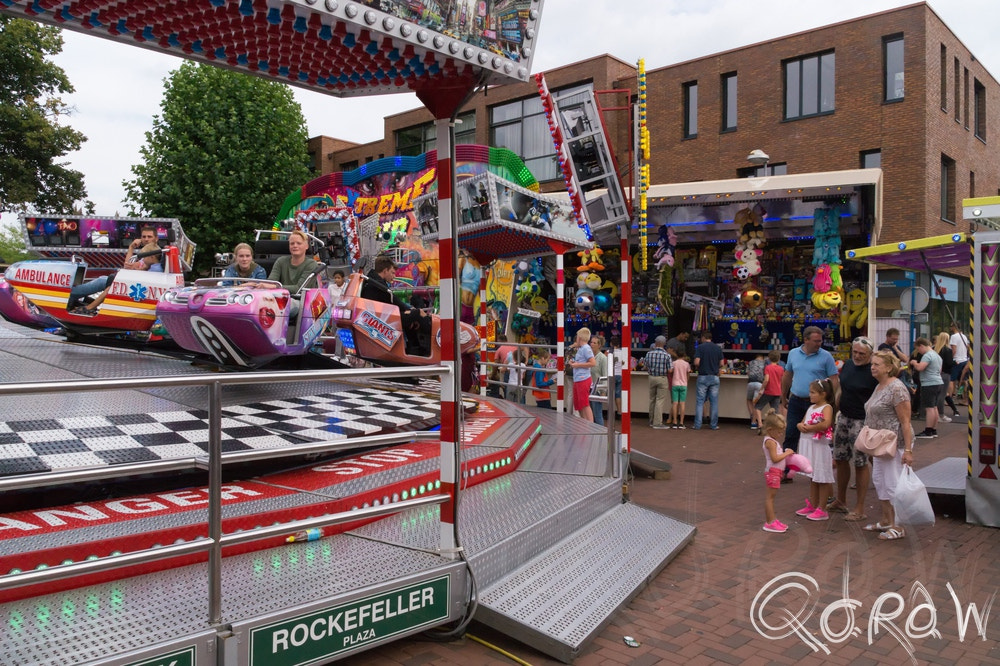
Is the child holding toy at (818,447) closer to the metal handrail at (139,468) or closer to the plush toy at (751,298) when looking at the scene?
the metal handrail at (139,468)

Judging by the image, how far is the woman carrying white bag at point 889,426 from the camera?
641 cm

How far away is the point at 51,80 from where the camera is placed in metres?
23.7

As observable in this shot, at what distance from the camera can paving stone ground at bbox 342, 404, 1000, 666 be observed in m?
3.98

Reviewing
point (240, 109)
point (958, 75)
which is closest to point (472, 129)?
point (240, 109)

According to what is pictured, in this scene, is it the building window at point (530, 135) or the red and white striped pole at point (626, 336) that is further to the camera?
the building window at point (530, 135)

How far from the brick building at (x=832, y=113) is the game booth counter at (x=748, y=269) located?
484 cm

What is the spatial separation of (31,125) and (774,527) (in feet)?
80.0

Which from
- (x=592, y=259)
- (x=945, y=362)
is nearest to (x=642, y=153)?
(x=592, y=259)

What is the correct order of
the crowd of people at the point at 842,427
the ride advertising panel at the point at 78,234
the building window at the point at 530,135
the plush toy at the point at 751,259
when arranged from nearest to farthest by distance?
the crowd of people at the point at 842,427
the plush toy at the point at 751,259
the ride advertising panel at the point at 78,234
the building window at the point at 530,135

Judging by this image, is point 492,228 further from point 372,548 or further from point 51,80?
point 51,80

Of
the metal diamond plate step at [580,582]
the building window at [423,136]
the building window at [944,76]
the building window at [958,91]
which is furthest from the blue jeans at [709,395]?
the building window at [423,136]

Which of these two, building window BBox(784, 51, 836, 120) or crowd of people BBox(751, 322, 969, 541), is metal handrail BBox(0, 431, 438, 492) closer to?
crowd of people BBox(751, 322, 969, 541)

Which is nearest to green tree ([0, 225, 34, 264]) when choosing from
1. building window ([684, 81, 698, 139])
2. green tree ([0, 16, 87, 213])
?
green tree ([0, 16, 87, 213])

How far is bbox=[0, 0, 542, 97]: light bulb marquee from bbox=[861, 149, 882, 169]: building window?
19671 mm
